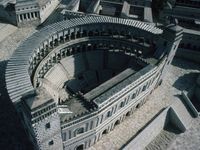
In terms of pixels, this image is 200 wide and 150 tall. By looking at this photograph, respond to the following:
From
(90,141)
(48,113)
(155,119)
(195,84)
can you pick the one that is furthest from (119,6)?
(48,113)

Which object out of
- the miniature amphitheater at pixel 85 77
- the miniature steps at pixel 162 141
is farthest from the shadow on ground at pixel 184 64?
the miniature steps at pixel 162 141

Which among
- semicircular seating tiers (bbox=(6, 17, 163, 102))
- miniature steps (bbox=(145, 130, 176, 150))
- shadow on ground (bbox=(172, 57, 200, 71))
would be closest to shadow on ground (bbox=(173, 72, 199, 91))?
shadow on ground (bbox=(172, 57, 200, 71))

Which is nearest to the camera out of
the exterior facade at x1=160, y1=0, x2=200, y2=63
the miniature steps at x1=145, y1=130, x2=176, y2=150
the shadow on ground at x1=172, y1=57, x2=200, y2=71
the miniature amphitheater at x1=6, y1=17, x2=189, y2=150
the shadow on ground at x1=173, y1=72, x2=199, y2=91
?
the miniature amphitheater at x1=6, y1=17, x2=189, y2=150

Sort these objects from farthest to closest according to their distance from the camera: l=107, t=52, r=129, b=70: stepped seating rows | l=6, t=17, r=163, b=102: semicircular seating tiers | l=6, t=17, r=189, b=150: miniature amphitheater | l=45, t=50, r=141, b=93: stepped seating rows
Result: l=107, t=52, r=129, b=70: stepped seating rows < l=45, t=50, r=141, b=93: stepped seating rows < l=6, t=17, r=163, b=102: semicircular seating tiers < l=6, t=17, r=189, b=150: miniature amphitheater

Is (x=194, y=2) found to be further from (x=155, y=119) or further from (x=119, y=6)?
(x=155, y=119)

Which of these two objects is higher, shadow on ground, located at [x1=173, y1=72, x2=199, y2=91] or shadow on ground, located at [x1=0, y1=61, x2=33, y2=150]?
shadow on ground, located at [x1=173, y1=72, x2=199, y2=91]

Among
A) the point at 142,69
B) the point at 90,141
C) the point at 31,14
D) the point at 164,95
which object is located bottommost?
the point at 90,141

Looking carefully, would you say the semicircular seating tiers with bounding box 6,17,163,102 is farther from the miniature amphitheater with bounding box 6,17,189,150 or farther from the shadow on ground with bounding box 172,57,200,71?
the shadow on ground with bounding box 172,57,200,71
